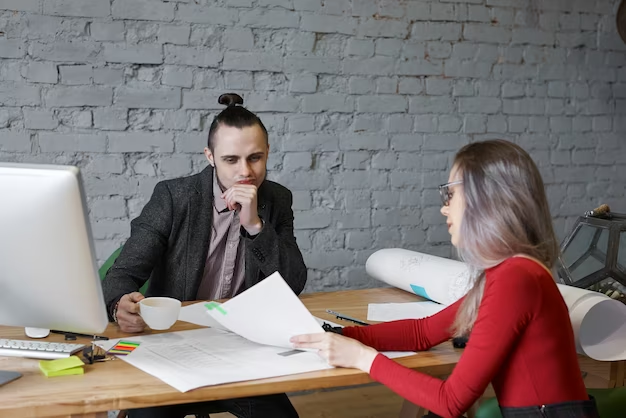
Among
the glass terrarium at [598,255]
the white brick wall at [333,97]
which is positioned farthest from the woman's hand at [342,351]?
the white brick wall at [333,97]

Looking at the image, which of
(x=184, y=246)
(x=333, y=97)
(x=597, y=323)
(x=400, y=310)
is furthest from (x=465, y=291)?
(x=333, y=97)

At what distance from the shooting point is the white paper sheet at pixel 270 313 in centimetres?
127

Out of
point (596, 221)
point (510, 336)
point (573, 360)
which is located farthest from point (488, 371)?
point (596, 221)

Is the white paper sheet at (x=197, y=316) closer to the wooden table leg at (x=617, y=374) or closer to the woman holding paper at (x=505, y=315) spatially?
the woman holding paper at (x=505, y=315)

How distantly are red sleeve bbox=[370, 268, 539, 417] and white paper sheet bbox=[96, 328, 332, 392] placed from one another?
8.7 inches

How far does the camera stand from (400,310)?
1.73 m

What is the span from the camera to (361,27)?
109 inches

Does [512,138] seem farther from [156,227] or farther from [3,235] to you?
[3,235]

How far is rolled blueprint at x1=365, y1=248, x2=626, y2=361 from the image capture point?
59.9 inches

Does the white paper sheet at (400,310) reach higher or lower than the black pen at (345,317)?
lower

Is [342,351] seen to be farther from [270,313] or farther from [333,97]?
[333,97]

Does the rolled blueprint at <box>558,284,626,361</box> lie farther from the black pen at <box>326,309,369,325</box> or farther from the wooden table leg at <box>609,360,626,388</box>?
the black pen at <box>326,309,369,325</box>

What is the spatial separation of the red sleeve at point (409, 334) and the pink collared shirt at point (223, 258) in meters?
0.61

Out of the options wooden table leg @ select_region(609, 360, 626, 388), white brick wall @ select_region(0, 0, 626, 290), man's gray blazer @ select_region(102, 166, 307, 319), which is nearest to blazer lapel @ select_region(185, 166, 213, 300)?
man's gray blazer @ select_region(102, 166, 307, 319)
